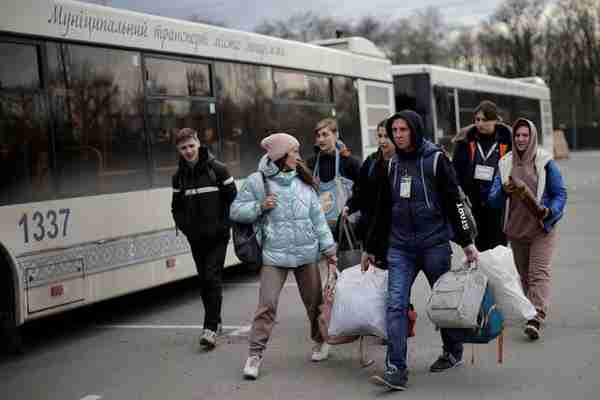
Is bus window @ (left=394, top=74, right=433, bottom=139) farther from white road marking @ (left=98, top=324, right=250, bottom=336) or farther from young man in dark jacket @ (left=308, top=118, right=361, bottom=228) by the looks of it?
young man in dark jacket @ (left=308, top=118, right=361, bottom=228)

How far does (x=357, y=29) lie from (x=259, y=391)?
214 ft

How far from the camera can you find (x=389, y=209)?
6.01 m

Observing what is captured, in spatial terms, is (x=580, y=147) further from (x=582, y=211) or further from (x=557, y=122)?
(x=582, y=211)

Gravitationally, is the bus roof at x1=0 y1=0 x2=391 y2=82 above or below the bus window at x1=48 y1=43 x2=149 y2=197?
above

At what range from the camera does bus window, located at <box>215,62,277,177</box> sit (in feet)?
34.6

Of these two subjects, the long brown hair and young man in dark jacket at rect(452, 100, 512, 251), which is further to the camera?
young man in dark jacket at rect(452, 100, 512, 251)

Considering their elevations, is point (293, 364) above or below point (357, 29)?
below

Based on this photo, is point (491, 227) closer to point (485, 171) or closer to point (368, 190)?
point (485, 171)

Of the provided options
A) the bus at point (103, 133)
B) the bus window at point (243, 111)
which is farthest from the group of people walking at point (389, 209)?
the bus window at point (243, 111)

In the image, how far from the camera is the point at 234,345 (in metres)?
7.49

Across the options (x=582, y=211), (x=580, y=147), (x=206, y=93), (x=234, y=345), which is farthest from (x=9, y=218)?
(x=580, y=147)

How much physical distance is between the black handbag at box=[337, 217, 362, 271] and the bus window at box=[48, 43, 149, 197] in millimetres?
2468

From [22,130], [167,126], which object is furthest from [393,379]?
[167,126]

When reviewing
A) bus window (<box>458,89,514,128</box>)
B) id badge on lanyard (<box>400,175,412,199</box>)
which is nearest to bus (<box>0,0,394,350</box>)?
id badge on lanyard (<box>400,175,412,199</box>)
